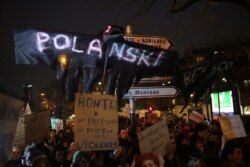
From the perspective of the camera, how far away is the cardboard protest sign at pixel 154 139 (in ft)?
23.4

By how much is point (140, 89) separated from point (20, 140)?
4.77 m

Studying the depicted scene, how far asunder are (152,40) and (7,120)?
7848 mm

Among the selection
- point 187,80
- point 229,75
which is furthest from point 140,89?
point 229,75

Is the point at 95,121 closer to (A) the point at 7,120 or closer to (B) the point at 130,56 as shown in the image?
(A) the point at 7,120

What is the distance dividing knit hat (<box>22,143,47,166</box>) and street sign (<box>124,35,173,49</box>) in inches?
248

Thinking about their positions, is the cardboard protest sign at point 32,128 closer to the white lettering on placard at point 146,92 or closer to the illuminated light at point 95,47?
the illuminated light at point 95,47

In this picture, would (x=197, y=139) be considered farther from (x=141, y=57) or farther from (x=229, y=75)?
(x=229, y=75)

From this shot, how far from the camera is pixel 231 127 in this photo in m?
9.15

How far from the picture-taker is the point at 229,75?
11586mm

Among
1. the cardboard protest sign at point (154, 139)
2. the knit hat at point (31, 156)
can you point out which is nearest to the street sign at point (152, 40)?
the cardboard protest sign at point (154, 139)

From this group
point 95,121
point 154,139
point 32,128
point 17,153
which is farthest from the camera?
point 32,128

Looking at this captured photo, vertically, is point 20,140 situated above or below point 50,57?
below

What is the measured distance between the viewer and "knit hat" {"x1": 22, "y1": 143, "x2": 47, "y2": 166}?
19.5 ft

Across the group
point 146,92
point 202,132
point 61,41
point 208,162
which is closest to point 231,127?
point 202,132
